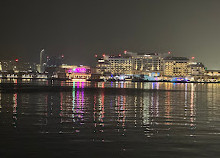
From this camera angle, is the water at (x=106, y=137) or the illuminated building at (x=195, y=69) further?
the illuminated building at (x=195, y=69)

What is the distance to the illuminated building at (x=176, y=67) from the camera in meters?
172

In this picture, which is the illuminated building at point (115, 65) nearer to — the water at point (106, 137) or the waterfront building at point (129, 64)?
the waterfront building at point (129, 64)

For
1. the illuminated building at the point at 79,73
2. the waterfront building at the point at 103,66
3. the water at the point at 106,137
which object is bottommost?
the water at the point at 106,137

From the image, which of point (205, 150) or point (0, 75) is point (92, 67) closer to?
point (0, 75)

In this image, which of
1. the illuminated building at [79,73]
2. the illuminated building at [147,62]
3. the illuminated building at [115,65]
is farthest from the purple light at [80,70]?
the illuminated building at [147,62]

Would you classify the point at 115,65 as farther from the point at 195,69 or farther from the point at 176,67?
the point at 195,69

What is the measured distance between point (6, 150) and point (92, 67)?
177499mm

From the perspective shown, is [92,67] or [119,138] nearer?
[119,138]

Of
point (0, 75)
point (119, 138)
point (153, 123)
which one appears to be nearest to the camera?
point (119, 138)

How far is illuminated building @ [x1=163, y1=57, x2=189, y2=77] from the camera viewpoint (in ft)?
563

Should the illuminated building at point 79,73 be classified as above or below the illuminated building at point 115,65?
below

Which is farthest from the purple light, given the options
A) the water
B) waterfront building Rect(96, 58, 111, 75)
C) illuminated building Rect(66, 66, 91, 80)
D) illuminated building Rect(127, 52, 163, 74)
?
the water

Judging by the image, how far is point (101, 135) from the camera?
11.0m

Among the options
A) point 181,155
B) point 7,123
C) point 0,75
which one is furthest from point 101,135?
point 0,75
